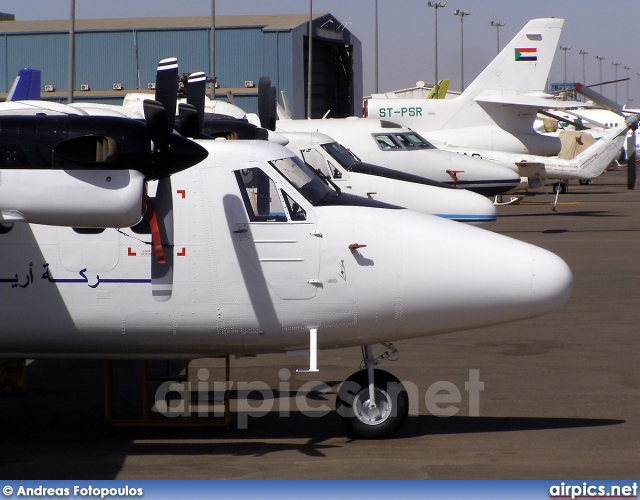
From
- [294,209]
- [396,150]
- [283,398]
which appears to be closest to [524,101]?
[396,150]

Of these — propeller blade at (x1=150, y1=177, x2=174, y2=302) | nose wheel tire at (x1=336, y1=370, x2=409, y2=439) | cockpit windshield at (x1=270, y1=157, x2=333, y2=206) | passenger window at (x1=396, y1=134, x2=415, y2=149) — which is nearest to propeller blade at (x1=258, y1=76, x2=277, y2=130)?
cockpit windshield at (x1=270, y1=157, x2=333, y2=206)

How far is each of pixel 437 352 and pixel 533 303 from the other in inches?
166

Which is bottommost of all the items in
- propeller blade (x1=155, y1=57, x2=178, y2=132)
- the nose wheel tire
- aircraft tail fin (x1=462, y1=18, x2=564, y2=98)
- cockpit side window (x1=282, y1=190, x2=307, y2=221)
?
the nose wheel tire

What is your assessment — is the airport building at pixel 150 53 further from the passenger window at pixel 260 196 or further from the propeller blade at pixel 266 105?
the passenger window at pixel 260 196

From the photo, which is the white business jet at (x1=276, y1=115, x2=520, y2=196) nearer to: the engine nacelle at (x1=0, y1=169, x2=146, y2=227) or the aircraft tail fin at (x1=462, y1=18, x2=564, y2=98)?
the aircraft tail fin at (x1=462, y1=18, x2=564, y2=98)

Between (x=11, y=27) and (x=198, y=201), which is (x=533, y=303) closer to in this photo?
(x=198, y=201)

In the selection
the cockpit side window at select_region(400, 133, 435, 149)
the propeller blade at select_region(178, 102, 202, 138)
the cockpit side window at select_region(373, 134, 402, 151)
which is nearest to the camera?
the propeller blade at select_region(178, 102, 202, 138)

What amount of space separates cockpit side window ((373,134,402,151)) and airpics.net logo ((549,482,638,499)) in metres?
16.6

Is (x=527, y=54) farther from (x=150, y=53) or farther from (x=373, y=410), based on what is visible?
(x=373, y=410)

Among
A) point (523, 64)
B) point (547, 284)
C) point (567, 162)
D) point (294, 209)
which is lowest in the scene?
point (547, 284)

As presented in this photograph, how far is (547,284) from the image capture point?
730 centimetres

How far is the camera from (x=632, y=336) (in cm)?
1204

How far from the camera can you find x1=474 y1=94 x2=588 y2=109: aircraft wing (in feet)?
101

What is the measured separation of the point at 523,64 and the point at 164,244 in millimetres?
27700
